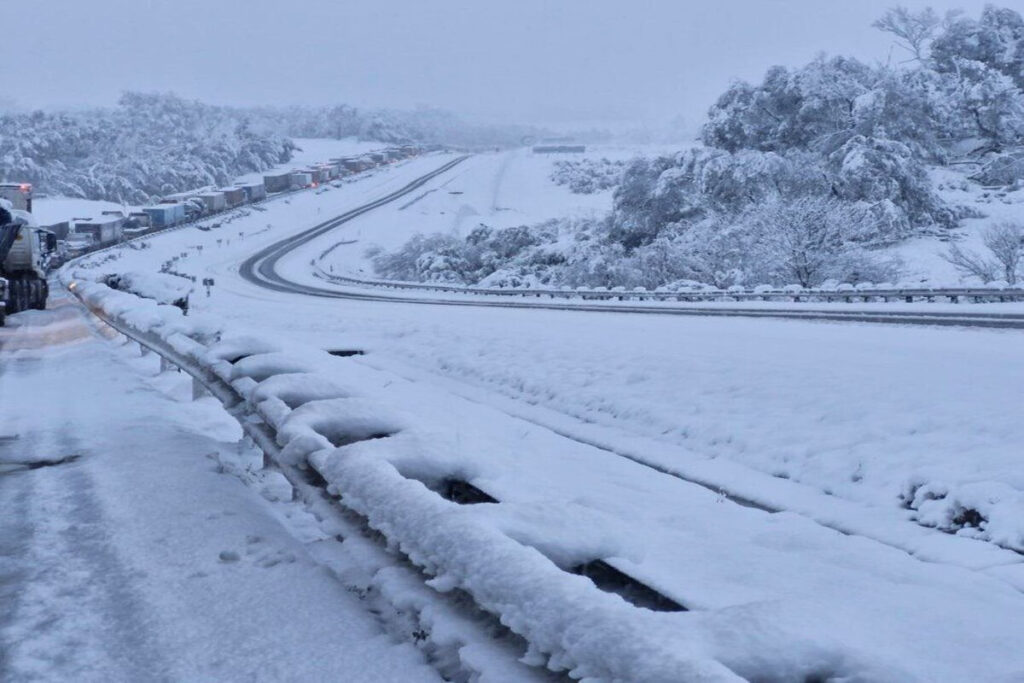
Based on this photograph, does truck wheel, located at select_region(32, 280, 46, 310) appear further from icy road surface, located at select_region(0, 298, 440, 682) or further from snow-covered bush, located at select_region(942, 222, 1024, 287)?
snow-covered bush, located at select_region(942, 222, 1024, 287)

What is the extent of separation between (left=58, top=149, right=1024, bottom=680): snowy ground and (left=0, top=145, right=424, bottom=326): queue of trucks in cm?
1081

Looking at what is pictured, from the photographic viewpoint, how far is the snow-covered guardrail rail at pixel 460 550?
10.0ft

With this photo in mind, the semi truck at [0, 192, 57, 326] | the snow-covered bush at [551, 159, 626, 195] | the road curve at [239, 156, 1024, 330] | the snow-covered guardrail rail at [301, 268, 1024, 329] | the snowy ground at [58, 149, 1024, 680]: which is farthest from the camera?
the snow-covered bush at [551, 159, 626, 195]

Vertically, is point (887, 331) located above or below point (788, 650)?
below

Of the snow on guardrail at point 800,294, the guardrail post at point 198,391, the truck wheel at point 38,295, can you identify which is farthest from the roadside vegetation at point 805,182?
the guardrail post at point 198,391

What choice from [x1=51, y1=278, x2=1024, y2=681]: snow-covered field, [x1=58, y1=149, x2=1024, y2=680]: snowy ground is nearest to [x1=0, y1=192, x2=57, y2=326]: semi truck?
[x1=58, y1=149, x2=1024, y2=680]: snowy ground

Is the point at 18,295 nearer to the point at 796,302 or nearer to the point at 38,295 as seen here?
the point at 38,295

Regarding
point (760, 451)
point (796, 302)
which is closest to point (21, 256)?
point (796, 302)

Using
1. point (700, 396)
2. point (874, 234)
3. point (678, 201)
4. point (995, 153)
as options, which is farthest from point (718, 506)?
point (995, 153)

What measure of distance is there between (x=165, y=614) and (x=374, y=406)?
9.42 feet

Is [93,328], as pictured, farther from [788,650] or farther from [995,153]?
[995,153]

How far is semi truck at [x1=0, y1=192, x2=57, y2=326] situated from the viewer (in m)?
Answer: 27.8

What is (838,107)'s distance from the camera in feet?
194

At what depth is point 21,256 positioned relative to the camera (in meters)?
28.7
